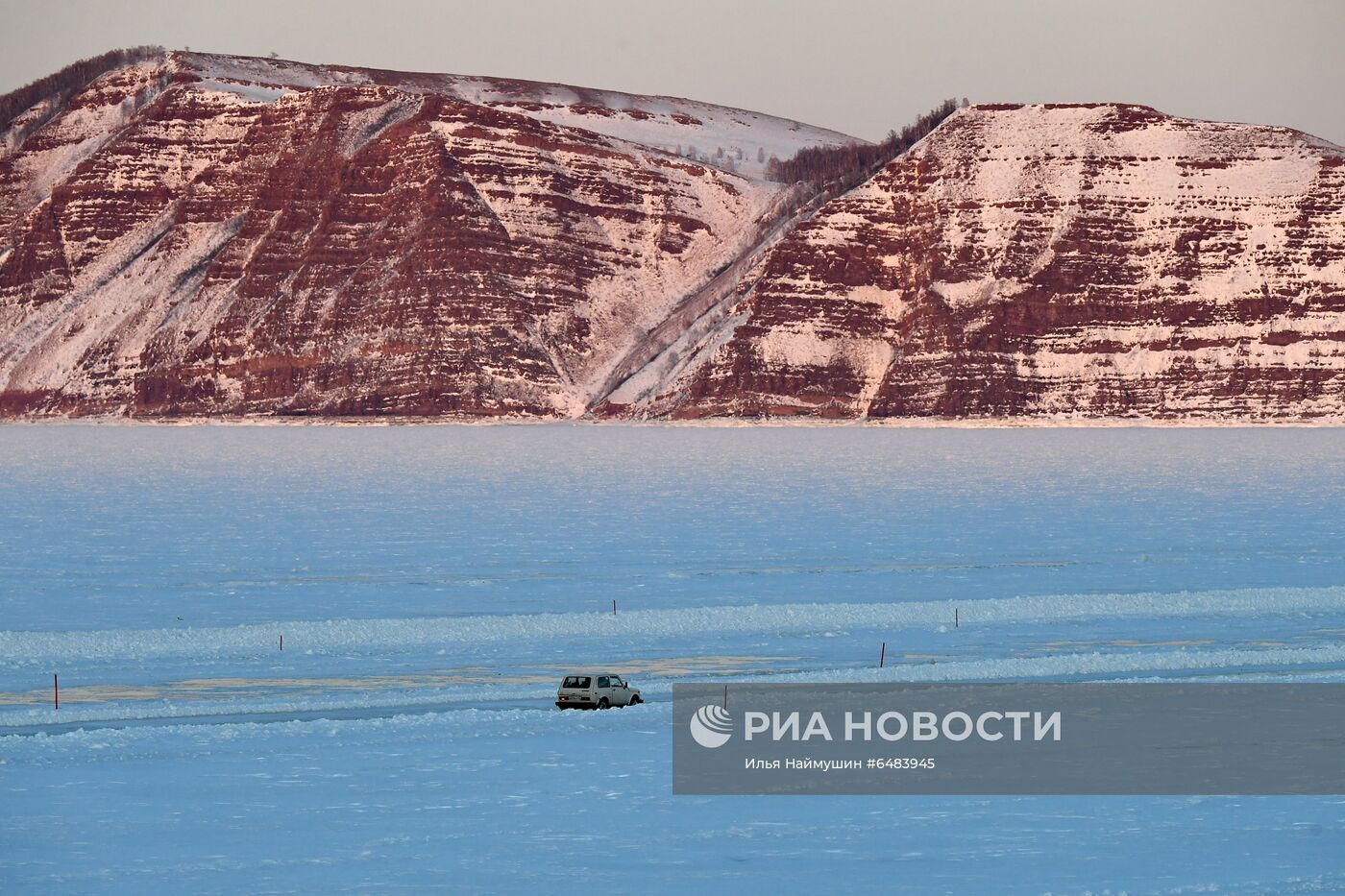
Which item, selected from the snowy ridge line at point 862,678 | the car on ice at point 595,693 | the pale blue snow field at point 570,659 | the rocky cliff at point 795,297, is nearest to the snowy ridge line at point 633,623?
the pale blue snow field at point 570,659

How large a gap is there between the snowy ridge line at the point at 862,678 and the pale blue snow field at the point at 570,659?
9 cm

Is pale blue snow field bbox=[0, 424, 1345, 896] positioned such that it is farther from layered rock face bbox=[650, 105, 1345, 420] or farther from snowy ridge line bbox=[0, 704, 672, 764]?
layered rock face bbox=[650, 105, 1345, 420]

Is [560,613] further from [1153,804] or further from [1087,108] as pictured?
[1087,108]

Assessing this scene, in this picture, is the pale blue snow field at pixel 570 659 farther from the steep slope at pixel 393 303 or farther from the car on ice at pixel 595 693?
the steep slope at pixel 393 303

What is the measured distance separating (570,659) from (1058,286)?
153 m

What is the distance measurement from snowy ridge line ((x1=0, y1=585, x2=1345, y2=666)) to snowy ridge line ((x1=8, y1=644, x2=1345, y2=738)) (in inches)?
185

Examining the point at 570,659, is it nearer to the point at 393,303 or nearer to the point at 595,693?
the point at 595,693

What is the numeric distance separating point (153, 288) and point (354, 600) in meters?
169

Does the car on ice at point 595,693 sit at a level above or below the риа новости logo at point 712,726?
above

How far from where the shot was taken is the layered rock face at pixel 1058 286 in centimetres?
17075

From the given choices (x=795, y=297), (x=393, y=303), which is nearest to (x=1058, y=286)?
(x=795, y=297)

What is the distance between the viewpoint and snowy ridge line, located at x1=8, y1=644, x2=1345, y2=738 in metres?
24.7

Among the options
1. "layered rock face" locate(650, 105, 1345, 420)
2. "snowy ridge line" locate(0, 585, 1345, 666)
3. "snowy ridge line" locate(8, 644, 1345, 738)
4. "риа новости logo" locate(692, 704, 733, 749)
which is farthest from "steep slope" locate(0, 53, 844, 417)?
"риа новости logo" locate(692, 704, 733, 749)

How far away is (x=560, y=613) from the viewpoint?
113ft
